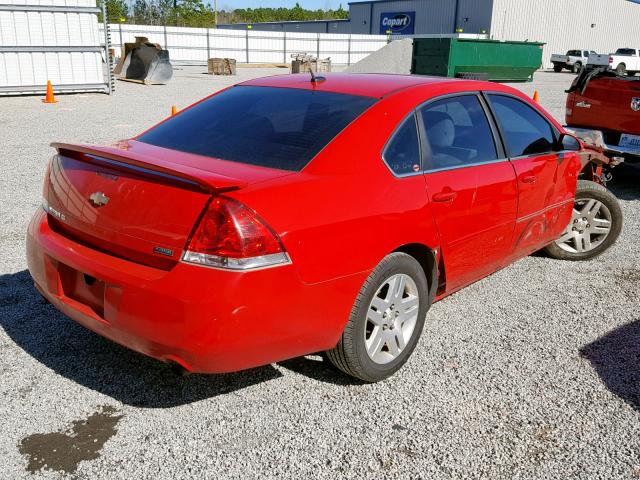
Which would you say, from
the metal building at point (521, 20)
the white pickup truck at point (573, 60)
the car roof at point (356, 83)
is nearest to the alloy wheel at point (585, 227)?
the car roof at point (356, 83)

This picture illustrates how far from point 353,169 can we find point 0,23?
1704cm

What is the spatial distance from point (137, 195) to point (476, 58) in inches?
1238

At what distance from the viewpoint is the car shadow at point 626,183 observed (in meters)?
8.23

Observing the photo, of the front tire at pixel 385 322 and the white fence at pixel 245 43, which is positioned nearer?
the front tire at pixel 385 322

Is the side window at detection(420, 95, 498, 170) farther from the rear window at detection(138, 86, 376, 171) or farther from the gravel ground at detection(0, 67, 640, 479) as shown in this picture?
the gravel ground at detection(0, 67, 640, 479)

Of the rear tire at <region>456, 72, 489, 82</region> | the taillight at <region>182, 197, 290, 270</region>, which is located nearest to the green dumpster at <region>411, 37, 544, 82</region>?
the rear tire at <region>456, 72, 489, 82</region>

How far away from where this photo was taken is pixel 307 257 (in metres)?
2.71

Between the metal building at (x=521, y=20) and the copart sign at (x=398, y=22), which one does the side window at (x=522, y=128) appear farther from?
the copart sign at (x=398, y=22)

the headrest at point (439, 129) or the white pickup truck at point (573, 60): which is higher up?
the headrest at point (439, 129)

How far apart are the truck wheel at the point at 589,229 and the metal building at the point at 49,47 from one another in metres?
16.4

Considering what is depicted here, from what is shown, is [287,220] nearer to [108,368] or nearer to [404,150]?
[404,150]

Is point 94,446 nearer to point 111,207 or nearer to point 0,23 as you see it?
point 111,207

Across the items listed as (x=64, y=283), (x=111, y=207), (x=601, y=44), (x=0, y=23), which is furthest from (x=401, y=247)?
(x=601, y=44)

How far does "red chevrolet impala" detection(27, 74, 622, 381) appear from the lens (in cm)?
257
